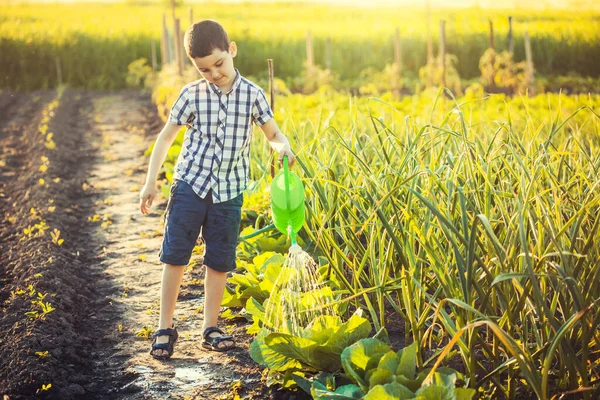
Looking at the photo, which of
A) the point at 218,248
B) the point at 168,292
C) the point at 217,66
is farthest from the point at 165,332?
the point at 217,66

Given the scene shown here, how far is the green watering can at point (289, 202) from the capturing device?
250 cm

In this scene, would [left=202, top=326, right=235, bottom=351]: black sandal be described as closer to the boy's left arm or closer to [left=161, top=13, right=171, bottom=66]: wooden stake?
the boy's left arm

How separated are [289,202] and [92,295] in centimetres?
161

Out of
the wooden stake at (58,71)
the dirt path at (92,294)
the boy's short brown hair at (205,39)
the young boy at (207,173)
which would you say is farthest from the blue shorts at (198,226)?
the wooden stake at (58,71)

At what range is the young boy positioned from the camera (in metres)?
2.86

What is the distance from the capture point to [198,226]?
291 centimetres

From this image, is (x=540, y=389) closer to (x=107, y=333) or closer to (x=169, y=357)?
(x=169, y=357)

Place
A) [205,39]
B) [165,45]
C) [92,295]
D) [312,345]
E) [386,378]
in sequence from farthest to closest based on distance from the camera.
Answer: [165,45] → [92,295] → [205,39] → [312,345] → [386,378]

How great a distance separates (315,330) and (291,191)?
1.50 ft

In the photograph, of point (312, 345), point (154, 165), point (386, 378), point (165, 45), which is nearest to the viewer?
point (386, 378)

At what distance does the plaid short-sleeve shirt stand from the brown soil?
25.5 inches

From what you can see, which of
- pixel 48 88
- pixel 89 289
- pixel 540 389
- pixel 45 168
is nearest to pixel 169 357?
pixel 89 289

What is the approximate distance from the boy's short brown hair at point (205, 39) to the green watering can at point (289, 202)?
1.57ft

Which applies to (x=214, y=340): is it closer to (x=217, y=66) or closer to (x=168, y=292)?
(x=168, y=292)
